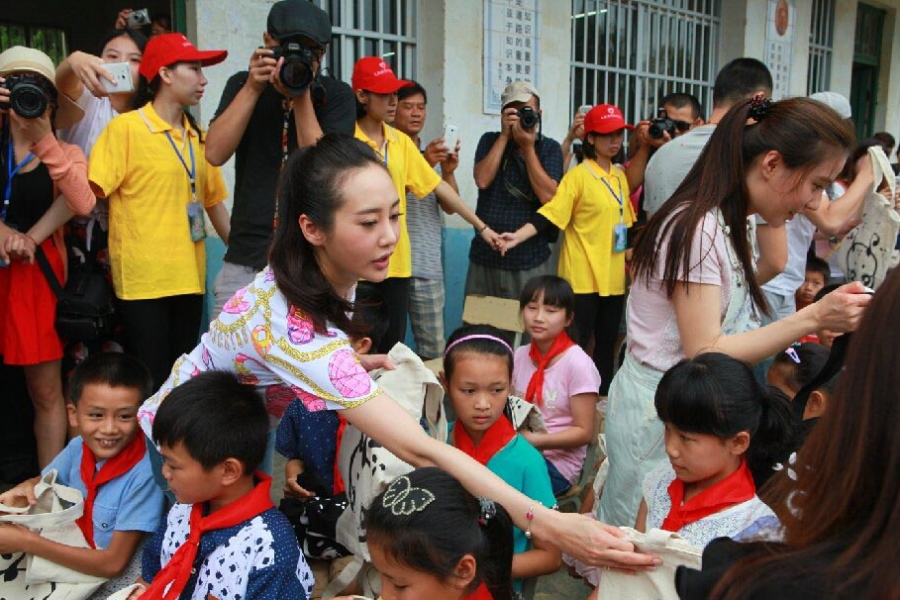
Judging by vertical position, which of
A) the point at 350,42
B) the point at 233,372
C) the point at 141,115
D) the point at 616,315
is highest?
the point at 350,42

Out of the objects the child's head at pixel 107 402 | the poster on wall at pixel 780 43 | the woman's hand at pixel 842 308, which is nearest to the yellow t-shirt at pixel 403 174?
the child's head at pixel 107 402

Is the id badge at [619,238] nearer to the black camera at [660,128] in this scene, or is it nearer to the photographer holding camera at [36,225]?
the black camera at [660,128]

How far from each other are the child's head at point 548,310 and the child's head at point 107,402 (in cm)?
151

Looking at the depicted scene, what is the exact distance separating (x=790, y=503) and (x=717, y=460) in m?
0.82

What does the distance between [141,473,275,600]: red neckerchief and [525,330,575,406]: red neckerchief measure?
1.37m

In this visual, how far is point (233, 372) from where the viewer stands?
1.93 meters

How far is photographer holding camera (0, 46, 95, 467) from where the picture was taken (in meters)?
2.77

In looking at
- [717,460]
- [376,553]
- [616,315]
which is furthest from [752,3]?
[376,553]

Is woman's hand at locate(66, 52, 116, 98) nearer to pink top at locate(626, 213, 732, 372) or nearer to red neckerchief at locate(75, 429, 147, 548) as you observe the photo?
red neckerchief at locate(75, 429, 147, 548)

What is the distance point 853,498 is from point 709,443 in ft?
3.08

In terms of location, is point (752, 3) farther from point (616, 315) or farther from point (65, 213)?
point (65, 213)

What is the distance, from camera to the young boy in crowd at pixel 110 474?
2.16m

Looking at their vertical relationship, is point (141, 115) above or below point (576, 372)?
above

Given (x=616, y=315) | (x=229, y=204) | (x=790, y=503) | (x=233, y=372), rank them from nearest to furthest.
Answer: (x=790, y=503), (x=233, y=372), (x=229, y=204), (x=616, y=315)
